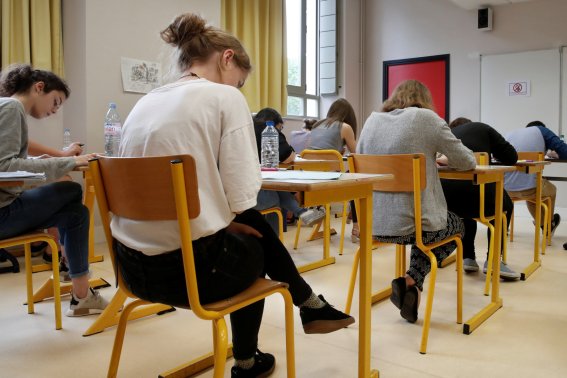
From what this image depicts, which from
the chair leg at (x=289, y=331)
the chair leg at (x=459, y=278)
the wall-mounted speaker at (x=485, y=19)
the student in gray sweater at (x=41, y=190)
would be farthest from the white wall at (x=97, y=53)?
the wall-mounted speaker at (x=485, y=19)

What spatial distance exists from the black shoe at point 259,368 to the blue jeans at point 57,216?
2.99 feet

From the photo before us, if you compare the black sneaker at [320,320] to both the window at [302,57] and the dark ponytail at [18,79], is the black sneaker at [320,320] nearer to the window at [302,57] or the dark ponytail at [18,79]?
the dark ponytail at [18,79]

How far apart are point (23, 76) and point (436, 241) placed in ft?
5.75

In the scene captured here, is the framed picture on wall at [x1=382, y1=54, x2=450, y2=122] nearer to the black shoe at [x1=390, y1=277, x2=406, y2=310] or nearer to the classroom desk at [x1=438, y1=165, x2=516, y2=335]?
the classroom desk at [x1=438, y1=165, x2=516, y2=335]

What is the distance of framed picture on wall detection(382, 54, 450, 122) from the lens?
20.9ft

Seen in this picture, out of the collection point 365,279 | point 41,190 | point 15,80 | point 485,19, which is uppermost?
Result: point 485,19

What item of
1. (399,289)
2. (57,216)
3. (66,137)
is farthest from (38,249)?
(399,289)

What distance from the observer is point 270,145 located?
108 inches

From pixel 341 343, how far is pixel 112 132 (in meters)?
2.08

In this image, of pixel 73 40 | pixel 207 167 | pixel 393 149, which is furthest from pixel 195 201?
pixel 73 40

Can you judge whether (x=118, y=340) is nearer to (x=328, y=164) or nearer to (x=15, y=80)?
(x=15, y=80)

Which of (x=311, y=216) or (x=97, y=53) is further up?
(x=97, y=53)

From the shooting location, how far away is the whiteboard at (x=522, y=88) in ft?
18.5

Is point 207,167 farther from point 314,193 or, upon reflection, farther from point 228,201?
point 314,193
